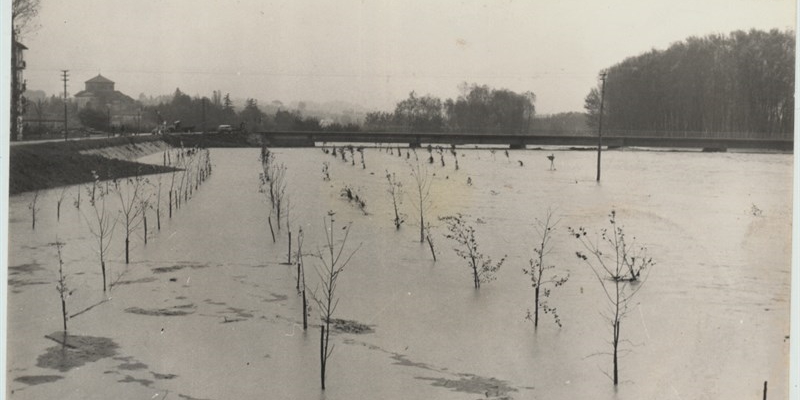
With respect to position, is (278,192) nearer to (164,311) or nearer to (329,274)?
(329,274)

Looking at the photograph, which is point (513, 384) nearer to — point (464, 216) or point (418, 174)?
point (464, 216)

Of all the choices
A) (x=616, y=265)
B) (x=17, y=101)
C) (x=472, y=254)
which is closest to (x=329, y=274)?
(x=472, y=254)

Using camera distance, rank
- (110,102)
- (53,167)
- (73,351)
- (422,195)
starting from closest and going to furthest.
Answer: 1. (73,351)
2. (422,195)
3. (53,167)
4. (110,102)

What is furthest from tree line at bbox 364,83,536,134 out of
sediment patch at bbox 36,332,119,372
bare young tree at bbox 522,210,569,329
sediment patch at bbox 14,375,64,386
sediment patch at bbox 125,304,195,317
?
sediment patch at bbox 14,375,64,386

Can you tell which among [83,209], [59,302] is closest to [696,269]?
[59,302]

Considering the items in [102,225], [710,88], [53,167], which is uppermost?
[710,88]

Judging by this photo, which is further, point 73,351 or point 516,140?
point 516,140
